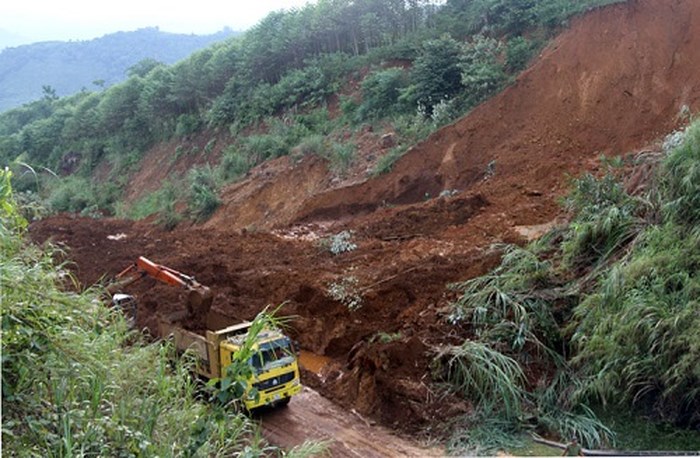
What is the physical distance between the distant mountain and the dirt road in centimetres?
5720

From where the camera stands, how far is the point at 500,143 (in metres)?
17.6

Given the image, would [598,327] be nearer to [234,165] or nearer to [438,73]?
[438,73]

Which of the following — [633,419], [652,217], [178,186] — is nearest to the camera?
[633,419]

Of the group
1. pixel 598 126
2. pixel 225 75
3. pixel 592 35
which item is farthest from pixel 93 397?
pixel 225 75

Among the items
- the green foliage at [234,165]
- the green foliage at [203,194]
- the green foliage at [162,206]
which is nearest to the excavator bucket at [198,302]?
the green foliage at [203,194]

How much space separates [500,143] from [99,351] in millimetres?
14104

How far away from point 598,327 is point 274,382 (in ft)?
13.7

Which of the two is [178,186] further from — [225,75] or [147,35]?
[147,35]

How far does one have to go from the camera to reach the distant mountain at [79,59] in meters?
70.2

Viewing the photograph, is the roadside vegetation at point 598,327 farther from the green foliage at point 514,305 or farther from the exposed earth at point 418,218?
the exposed earth at point 418,218

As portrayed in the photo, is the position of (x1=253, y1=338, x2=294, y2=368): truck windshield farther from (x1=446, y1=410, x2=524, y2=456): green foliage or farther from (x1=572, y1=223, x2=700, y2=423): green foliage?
(x1=572, y1=223, x2=700, y2=423): green foliage

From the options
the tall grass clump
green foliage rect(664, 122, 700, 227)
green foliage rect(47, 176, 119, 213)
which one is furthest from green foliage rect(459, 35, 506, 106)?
green foliage rect(47, 176, 119, 213)

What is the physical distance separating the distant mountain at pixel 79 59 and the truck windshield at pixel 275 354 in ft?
188

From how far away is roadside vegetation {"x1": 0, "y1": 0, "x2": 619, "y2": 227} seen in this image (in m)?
19.7
